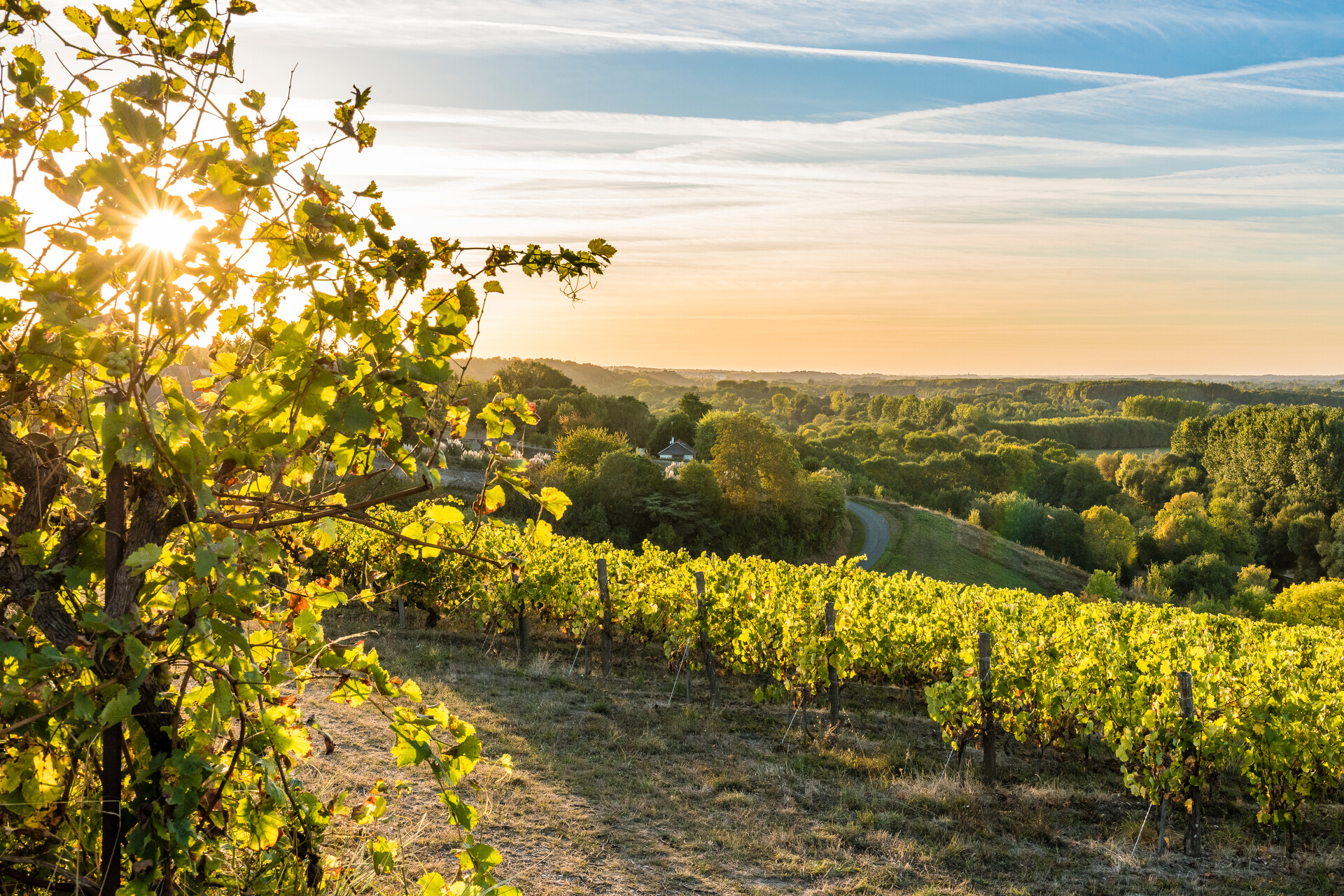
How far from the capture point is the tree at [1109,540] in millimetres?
47844

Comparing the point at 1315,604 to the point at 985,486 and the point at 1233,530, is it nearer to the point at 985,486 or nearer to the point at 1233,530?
the point at 1233,530

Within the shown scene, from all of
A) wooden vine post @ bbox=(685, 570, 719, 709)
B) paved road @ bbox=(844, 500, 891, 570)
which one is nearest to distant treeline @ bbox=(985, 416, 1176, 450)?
paved road @ bbox=(844, 500, 891, 570)

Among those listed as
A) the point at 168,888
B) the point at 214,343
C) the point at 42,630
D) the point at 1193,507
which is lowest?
the point at 1193,507

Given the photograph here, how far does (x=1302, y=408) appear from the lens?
58562 millimetres

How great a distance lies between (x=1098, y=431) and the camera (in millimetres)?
104125

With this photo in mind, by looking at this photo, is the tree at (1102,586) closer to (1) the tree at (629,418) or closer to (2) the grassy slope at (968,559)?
(2) the grassy slope at (968,559)

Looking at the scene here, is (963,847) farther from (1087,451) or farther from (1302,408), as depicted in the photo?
(1087,451)

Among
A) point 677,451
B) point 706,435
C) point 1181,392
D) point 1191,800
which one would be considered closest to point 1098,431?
point 1181,392

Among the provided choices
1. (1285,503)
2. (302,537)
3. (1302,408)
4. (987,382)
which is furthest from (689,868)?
(987,382)

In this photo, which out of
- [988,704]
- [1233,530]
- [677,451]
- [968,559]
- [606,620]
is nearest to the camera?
[988,704]

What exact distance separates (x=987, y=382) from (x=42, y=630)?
207523 mm

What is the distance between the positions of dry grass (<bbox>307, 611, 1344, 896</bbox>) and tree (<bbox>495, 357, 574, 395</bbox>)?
44.5m

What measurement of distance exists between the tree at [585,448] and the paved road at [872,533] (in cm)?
1170

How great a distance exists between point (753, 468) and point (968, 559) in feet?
33.9
